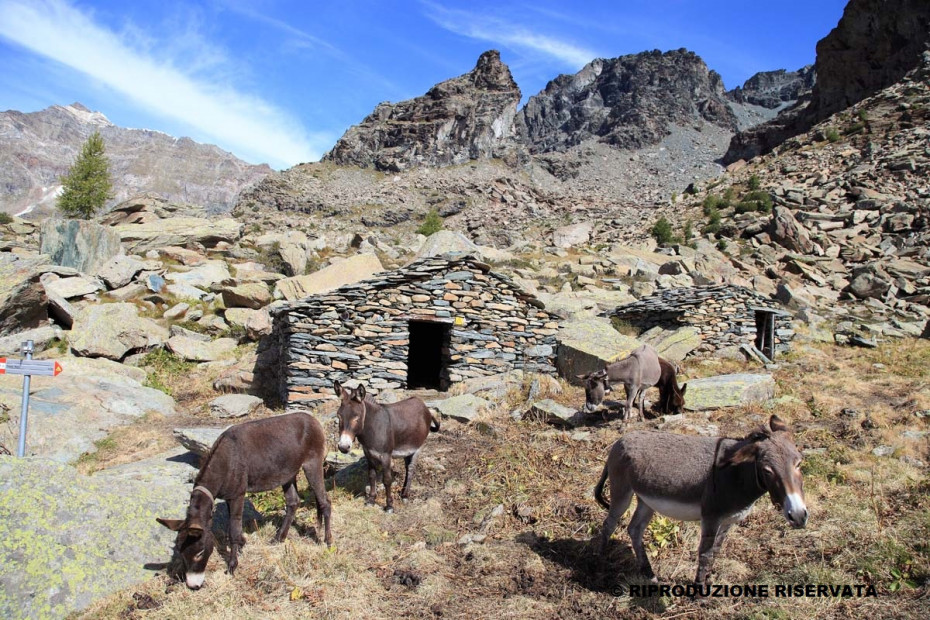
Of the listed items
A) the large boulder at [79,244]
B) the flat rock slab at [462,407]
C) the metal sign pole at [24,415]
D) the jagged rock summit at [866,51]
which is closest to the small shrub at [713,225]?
the flat rock slab at [462,407]

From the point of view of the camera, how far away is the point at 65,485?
213 inches

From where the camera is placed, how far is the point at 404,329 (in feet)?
42.1

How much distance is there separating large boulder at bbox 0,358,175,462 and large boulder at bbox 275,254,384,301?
5.69 meters

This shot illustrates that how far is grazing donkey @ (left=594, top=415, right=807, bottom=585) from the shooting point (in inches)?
151

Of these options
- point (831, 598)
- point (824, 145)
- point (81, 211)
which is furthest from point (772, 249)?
point (81, 211)

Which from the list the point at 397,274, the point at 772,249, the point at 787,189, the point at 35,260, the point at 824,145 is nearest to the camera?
the point at 397,274

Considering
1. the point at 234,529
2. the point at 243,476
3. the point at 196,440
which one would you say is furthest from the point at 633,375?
the point at 196,440

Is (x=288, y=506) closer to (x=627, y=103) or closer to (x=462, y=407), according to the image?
(x=462, y=407)

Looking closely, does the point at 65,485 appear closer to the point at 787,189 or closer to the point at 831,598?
the point at 831,598

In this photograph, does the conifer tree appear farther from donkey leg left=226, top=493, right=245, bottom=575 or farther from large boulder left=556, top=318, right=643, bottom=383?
donkey leg left=226, top=493, right=245, bottom=575

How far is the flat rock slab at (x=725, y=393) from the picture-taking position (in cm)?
1001

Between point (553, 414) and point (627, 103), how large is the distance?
146124 millimetres

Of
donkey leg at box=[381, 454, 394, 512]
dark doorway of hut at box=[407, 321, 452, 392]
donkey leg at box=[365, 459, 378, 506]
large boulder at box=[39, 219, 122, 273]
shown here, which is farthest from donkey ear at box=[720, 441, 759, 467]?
large boulder at box=[39, 219, 122, 273]

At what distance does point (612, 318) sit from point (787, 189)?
25.6 meters
